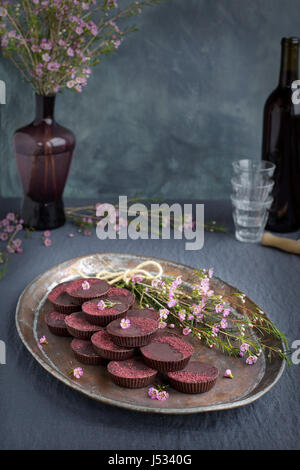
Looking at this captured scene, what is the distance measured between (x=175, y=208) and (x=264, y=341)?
818mm

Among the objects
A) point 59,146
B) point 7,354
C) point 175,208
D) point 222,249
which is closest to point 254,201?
point 222,249

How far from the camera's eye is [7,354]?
3.61 feet

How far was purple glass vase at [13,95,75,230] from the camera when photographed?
5.21 feet

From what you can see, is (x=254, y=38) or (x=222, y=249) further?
(x=254, y=38)

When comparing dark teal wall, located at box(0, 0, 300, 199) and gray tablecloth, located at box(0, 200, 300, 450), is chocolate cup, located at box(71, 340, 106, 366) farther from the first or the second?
dark teal wall, located at box(0, 0, 300, 199)

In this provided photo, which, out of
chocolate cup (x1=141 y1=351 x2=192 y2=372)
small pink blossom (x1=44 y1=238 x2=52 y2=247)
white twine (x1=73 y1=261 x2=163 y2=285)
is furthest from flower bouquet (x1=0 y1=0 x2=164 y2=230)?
chocolate cup (x1=141 y1=351 x2=192 y2=372)

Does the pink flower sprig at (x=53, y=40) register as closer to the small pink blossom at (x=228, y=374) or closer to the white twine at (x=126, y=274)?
the white twine at (x=126, y=274)

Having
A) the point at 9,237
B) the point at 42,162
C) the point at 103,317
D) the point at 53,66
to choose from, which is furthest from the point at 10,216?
the point at 103,317

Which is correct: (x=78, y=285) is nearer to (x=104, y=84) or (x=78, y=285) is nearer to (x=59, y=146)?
(x=59, y=146)

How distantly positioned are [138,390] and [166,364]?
0.06 m

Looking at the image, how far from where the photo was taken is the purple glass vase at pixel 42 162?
1.59 metres

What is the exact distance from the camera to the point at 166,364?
3.18 feet

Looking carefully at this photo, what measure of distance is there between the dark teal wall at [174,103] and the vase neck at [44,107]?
0.96ft

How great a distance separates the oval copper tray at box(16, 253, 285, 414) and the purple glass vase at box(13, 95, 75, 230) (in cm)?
39
